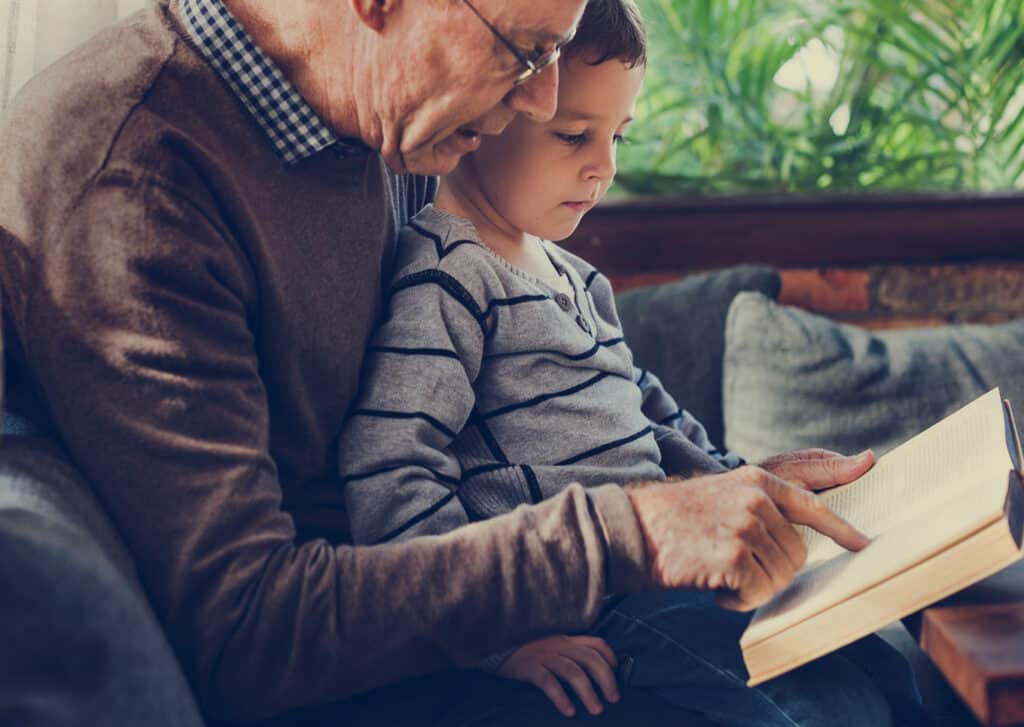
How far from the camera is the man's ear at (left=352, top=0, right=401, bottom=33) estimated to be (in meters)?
1.04

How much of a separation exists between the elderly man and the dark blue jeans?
0.07 m

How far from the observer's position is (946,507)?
864 millimetres

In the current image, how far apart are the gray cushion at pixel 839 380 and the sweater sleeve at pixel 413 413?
92 cm

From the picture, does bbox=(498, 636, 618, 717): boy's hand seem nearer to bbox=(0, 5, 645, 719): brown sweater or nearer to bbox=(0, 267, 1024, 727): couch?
bbox=(0, 5, 645, 719): brown sweater

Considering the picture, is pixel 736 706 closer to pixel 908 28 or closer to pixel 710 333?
pixel 710 333

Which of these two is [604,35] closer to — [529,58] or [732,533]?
[529,58]

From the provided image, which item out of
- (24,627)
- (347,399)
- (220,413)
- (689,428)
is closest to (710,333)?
(689,428)

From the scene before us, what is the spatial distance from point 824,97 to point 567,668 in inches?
76.2

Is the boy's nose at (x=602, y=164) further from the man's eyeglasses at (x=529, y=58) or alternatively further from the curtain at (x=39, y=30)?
the curtain at (x=39, y=30)

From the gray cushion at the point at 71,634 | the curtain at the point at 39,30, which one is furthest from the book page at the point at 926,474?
the curtain at the point at 39,30

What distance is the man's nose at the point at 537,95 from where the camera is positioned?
3.67 feet

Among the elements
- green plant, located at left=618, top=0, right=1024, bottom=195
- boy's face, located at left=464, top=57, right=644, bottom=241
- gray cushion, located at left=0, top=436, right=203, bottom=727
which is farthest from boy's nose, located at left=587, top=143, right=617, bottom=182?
green plant, located at left=618, top=0, right=1024, bottom=195

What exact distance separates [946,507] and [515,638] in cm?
37

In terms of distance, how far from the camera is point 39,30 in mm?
1326
